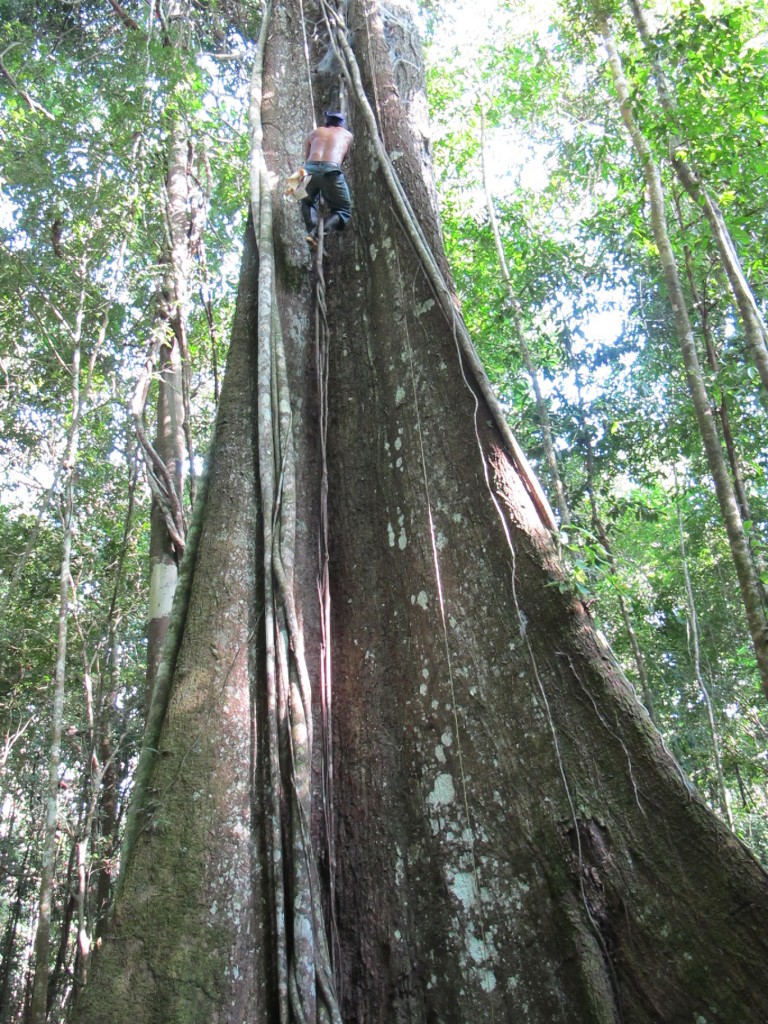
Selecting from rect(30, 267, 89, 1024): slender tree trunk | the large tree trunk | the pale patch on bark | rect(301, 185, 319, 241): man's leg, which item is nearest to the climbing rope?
the large tree trunk

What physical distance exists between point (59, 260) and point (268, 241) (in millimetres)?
3488

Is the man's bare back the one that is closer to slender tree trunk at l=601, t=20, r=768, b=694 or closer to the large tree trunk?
the large tree trunk

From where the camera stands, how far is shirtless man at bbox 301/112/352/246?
3.41 m

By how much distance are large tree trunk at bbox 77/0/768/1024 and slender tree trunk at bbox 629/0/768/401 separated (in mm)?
1144

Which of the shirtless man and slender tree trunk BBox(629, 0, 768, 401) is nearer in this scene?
slender tree trunk BBox(629, 0, 768, 401)

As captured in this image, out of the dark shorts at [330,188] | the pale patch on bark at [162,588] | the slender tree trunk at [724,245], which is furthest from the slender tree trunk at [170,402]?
the slender tree trunk at [724,245]

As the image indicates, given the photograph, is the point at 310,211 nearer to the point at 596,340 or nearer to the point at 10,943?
the point at 596,340

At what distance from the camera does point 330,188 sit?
344 cm

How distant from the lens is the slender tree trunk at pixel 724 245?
2803 mm

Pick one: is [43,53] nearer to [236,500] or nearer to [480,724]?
[236,500]

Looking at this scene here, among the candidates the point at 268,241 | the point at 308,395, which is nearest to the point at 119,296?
the point at 268,241

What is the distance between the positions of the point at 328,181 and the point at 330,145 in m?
0.32

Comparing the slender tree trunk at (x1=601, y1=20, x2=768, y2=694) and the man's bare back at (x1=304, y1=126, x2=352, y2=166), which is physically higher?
the man's bare back at (x1=304, y1=126, x2=352, y2=166)

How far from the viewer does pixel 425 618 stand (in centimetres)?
227
